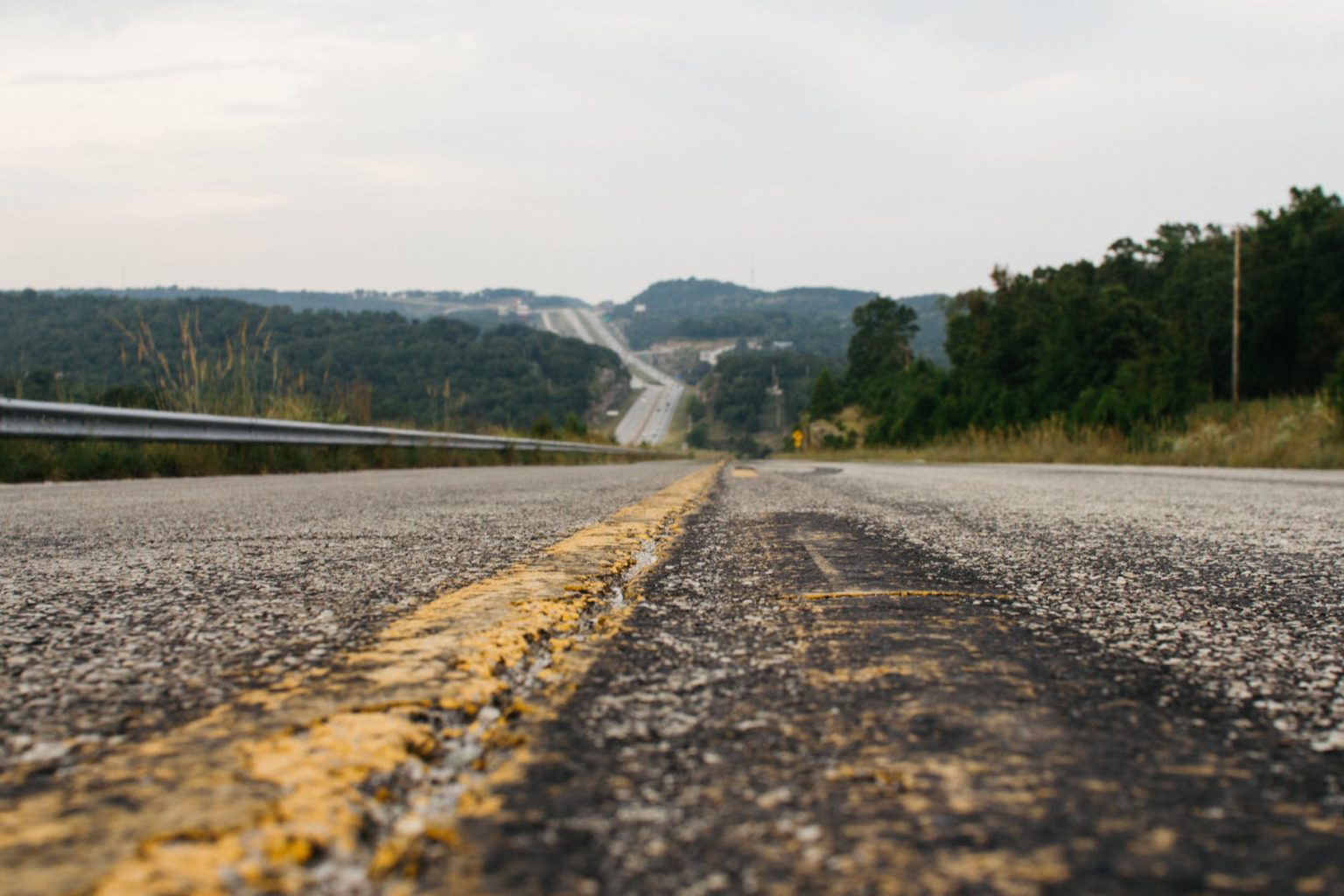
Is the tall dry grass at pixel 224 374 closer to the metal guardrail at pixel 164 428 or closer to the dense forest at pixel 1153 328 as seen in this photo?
the metal guardrail at pixel 164 428

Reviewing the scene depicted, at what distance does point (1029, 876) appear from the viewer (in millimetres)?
747

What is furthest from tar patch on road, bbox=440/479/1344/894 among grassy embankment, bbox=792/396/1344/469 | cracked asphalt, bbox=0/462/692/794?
grassy embankment, bbox=792/396/1344/469

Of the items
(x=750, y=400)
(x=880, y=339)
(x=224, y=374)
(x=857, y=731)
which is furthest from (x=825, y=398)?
(x=857, y=731)

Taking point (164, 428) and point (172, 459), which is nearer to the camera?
point (164, 428)

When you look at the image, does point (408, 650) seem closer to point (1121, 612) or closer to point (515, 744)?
point (515, 744)

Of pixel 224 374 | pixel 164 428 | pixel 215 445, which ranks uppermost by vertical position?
pixel 224 374

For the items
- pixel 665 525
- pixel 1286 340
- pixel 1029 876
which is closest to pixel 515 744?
pixel 1029 876

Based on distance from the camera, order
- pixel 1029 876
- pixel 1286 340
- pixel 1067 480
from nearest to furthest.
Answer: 1. pixel 1029 876
2. pixel 1067 480
3. pixel 1286 340

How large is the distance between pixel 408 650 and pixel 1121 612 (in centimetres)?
146

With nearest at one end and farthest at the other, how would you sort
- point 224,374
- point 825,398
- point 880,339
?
1. point 224,374
2. point 825,398
3. point 880,339

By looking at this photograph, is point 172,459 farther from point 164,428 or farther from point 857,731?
point 857,731

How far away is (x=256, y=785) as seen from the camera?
871 millimetres

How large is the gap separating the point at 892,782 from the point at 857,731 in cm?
16

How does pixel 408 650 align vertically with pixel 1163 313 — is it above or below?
below
